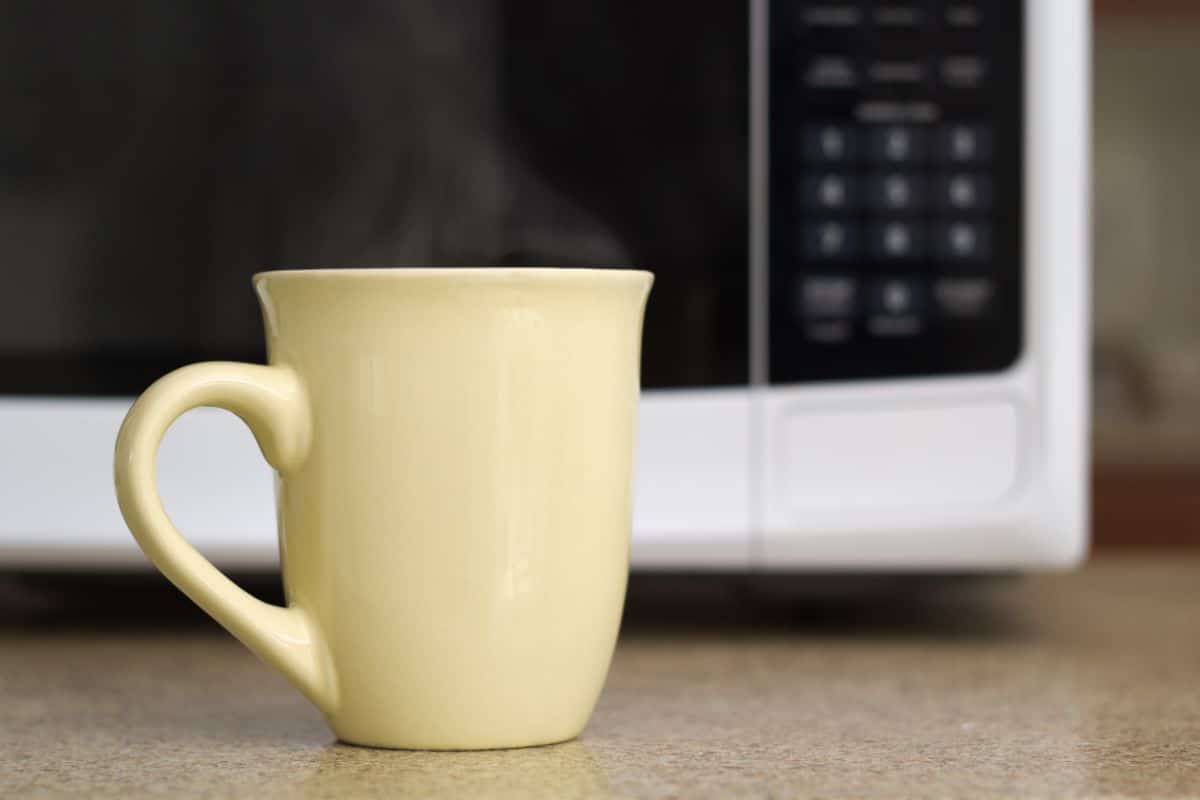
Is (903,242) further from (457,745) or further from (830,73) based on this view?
(457,745)

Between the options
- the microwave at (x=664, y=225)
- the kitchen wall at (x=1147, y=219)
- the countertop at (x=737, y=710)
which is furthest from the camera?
the kitchen wall at (x=1147, y=219)

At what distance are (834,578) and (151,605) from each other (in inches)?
11.8

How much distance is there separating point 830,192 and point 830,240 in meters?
0.02

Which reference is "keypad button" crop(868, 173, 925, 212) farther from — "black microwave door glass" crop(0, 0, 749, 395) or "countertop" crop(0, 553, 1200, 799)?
"countertop" crop(0, 553, 1200, 799)

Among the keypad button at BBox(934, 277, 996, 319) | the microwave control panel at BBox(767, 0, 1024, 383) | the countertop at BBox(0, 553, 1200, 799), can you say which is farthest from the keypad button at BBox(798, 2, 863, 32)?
the countertop at BBox(0, 553, 1200, 799)

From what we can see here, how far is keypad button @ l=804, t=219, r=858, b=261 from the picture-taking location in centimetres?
57

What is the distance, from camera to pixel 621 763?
365 millimetres

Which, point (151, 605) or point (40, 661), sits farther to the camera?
point (151, 605)

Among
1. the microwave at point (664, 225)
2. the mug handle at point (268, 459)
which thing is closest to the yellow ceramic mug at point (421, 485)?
the mug handle at point (268, 459)

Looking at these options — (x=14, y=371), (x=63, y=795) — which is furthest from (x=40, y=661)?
(x=63, y=795)

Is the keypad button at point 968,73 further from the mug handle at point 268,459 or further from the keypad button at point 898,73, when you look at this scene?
the mug handle at point 268,459

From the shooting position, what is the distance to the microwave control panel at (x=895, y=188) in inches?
22.3

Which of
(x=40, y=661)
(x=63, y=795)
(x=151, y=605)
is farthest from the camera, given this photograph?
(x=151, y=605)

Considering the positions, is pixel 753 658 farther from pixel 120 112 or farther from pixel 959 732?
pixel 120 112
